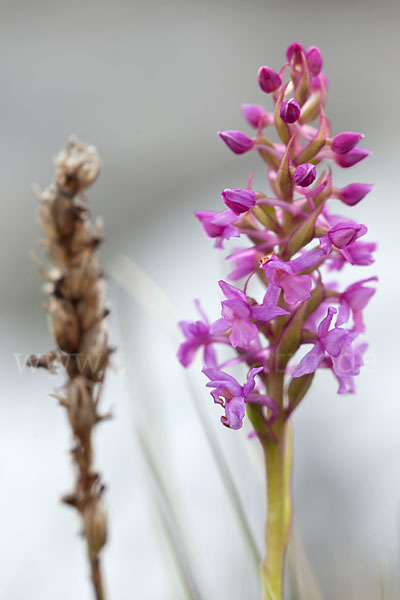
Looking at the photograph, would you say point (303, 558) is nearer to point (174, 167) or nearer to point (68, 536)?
point (68, 536)

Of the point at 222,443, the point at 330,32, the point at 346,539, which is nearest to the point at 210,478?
the point at 222,443

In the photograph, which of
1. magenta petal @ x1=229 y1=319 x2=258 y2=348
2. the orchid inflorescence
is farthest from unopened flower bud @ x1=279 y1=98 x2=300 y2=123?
magenta petal @ x1=229 y1=319 x2=258 y2=348

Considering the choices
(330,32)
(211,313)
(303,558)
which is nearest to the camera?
(303,558)

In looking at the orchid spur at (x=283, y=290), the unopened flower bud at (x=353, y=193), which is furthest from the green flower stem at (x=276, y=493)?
the unopened flower bud at (x=353, y=193)

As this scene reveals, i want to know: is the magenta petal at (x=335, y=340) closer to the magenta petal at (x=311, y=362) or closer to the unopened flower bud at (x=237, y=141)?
the magenta petal at (x=311, y=362)

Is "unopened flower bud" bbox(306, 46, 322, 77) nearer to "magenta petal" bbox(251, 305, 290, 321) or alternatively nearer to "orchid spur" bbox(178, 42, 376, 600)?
"orchid spur" bbox(178, 42, 376, 600)

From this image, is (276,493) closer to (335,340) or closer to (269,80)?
(335,340)

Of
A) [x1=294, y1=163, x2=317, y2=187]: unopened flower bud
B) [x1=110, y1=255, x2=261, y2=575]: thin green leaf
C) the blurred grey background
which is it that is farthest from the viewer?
the blurred grey background
